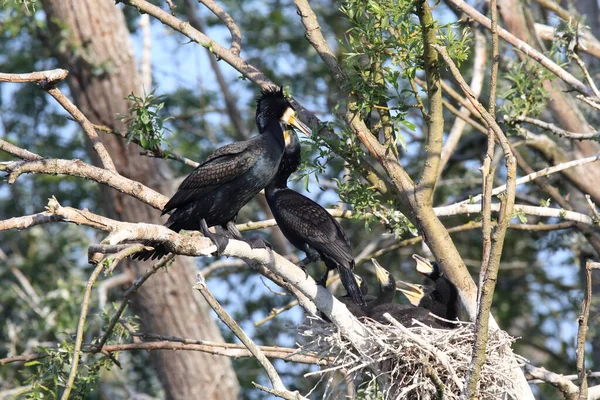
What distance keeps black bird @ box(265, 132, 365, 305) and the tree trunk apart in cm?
230

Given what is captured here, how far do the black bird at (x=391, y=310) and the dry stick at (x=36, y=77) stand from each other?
2.29 meters

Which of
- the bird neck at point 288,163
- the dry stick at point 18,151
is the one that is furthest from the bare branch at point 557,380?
the dry stick at point 18,151

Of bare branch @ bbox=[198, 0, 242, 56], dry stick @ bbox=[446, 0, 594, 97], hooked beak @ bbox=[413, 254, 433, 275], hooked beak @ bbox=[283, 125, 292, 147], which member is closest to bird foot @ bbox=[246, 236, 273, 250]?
hooked beak @ bbox=[283, 125, 292, 147]

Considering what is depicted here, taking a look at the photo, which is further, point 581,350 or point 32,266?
point 32,266

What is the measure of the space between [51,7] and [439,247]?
5.00 m

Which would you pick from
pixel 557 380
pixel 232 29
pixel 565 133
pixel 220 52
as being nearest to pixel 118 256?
pixel 220 52

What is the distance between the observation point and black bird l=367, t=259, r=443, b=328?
5.30m

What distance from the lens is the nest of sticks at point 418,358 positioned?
4633 millimetres

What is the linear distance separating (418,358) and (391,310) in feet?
2.68

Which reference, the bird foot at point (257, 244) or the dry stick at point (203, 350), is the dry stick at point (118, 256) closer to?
the bird foot at point (257, 244)

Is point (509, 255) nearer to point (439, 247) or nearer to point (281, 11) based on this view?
point (281, 11)

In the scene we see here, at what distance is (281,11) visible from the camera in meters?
11.2

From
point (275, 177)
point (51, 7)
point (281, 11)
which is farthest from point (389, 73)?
point (281, 11)

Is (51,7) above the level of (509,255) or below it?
above
